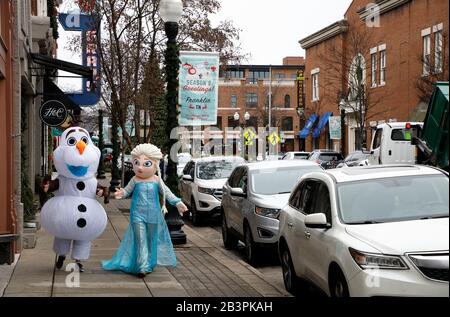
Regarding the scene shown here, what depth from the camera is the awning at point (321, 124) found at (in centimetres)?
5065

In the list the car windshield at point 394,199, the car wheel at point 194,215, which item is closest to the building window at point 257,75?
the car wheel at point 194,215

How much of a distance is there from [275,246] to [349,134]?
37.0 metres

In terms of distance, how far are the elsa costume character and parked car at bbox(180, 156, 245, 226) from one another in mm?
7923

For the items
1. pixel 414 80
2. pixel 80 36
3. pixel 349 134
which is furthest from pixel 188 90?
pixel 349 134

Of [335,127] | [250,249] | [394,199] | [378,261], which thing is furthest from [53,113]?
[335,127]

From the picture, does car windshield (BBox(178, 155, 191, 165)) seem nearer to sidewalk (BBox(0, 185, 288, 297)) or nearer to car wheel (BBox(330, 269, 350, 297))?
sidewalk (BBox(0, 185, 288, 297))

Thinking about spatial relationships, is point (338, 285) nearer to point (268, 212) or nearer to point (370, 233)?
point (370, 233)

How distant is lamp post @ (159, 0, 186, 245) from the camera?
44.3 ft

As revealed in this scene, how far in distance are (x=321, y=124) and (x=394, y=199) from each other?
44657mm

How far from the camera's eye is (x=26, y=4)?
48.8 feet

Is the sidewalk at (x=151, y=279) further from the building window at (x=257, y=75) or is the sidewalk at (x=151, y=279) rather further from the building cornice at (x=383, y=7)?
the building window at (x=257, y=75)

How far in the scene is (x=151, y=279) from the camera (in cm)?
953

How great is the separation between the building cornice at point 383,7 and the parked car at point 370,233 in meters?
31.4

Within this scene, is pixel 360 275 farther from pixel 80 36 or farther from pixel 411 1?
pixel 411 1
